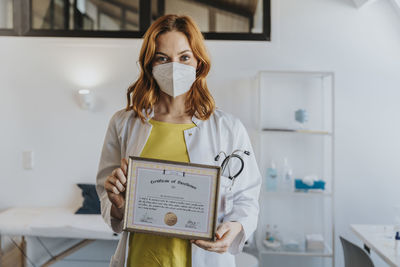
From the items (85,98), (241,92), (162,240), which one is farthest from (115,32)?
(162,240)

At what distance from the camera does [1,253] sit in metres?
2.82

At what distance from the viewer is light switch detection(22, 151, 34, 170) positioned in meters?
3.02

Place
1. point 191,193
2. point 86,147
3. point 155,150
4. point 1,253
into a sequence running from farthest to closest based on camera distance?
point 86,147
point 1,253
point 155,150
point 191,193

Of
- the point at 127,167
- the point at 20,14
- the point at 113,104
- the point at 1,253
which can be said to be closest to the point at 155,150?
the point at 127,167

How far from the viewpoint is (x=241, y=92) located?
9.80 feet

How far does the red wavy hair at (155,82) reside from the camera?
1185 millimetres

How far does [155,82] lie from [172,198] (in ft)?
1.48

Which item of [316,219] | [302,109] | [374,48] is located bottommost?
[316,219]

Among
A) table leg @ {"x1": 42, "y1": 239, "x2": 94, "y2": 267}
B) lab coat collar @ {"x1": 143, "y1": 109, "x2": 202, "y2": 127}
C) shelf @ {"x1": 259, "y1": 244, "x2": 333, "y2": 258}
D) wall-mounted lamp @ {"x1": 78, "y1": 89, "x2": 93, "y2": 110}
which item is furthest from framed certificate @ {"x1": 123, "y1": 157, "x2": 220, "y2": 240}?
table leg @ {"x1": 42, "y1": 239, "x2": 94, "y2": 267}

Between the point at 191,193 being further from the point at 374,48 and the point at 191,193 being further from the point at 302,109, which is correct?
the point at 374,48

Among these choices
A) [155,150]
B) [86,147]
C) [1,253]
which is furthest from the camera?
[86,147]

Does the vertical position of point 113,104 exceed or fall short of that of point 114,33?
it falls short

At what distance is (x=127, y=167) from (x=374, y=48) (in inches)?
105

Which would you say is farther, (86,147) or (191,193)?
(86,147)
